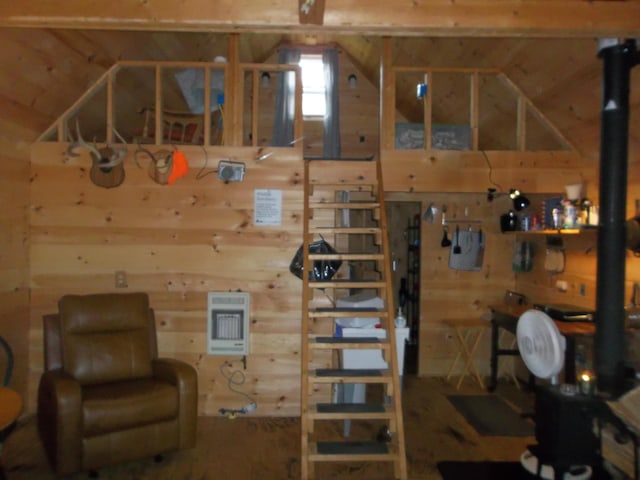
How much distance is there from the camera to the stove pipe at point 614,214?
9.87 ft

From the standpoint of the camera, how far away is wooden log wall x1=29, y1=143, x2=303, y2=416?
14.2 feet

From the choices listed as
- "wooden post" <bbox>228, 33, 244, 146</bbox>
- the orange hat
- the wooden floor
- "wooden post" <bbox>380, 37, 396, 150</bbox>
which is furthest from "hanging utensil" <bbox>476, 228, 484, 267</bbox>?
the orange hat

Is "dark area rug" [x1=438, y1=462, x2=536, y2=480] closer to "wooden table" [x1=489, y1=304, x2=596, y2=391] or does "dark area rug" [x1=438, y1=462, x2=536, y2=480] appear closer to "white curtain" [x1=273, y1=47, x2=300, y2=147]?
"wooden table" [x1=489, y1=304, x2=596, y2=391]

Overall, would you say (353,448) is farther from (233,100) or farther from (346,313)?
(233,100)

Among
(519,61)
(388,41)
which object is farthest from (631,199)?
(388,41)

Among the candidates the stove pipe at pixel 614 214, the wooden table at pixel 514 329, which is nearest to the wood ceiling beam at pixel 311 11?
the stove pipe at pixel 614 214

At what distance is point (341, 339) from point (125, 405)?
4.78 ft

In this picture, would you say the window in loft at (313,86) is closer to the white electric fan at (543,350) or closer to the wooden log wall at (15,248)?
the wooden log wall at (15,248)

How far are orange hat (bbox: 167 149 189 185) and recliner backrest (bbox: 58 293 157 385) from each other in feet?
3.44

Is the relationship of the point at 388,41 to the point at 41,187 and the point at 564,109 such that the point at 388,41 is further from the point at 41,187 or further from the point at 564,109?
the point at 41,187

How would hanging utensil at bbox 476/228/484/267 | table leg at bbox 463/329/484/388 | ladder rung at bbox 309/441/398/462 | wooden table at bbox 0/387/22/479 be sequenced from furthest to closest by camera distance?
hanging utensil at bbox 476/228/484/267 < table leg at bbox 463/329/484/388 < ladder rung at bbox 309/441/398/462 < wooden table at bbox 0/387/22/479

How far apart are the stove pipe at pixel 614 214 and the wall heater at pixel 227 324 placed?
8.67 feet

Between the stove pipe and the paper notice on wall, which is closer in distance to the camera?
the stove pipe

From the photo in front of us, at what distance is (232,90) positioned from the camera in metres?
4.37
